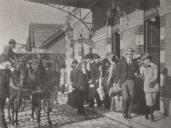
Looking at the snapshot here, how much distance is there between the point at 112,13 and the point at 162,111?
17.2ft

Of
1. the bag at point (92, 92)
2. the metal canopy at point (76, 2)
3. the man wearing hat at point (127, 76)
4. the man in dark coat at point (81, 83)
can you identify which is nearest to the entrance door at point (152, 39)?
the man wearing hat at point (127, 76)

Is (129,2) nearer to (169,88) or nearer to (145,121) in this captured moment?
(169,88)

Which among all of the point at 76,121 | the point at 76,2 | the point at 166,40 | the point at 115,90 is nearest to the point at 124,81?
the point at 115,90

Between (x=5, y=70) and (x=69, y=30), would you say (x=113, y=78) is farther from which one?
(x=69, y=30)

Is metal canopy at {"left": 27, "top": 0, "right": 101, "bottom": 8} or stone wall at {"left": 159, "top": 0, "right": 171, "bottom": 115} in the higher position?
metal canopy at {"left": 27, "top": 0, "right": 101, "bottom": 8}

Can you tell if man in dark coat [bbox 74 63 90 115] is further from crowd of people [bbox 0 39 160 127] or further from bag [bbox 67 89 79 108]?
bag [bbox 67 89 79 108]

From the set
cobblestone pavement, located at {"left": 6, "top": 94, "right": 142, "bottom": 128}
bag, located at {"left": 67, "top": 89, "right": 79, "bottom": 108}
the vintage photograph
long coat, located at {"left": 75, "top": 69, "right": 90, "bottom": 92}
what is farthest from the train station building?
bag, located at {"left": 67, "top": 89, "right": 79, "bottom": 108}

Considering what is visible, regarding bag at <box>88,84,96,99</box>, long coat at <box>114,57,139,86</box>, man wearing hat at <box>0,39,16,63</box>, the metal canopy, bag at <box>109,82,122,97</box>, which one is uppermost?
the metal canopy

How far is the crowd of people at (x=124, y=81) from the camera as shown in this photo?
6695 millimetres

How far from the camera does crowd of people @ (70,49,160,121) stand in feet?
22.0

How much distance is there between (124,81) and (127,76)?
0.50 ft

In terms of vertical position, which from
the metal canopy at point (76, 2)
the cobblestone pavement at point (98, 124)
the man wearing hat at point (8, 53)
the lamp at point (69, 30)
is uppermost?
the metal canopy at point (76, 2)

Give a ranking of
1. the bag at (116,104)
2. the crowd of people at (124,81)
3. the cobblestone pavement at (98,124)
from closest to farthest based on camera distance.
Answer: the crowd of people at (124,81) → the cobblestone pavement at (98,124) → the bag at (116,104)

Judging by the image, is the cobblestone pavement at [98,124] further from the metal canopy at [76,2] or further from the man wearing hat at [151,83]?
the metal canopy at [76,2]
